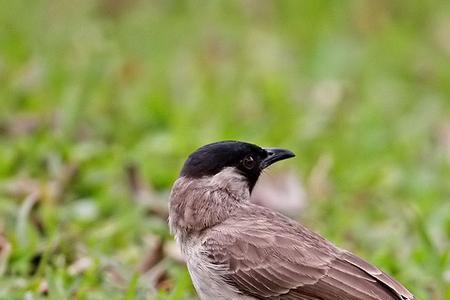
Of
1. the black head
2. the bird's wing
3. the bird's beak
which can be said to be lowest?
the bird's wing

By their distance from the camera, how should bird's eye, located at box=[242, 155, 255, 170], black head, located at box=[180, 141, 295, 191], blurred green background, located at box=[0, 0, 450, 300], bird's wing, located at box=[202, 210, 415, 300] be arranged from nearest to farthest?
1. bird's wing, located at box=[202, 210, 415, 300]
2. black head, located at box=[180, 141, 295, 191]
3. bird's eye, located at box=[242, 155, 255, 170]
4. blurred green background, located at box=[0, 0, 450, 300]

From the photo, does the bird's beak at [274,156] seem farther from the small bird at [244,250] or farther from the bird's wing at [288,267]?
the bird's wing at [288,267]

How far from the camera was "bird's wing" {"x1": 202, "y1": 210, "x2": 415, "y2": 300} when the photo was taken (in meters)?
5.85

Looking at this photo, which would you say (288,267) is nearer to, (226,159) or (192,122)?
(226,159)

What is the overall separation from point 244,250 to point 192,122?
12.4 ft

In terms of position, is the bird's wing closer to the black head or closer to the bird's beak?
the black head

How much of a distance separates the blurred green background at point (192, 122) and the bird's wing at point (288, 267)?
1.88 feet

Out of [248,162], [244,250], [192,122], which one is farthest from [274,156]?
[192,122]

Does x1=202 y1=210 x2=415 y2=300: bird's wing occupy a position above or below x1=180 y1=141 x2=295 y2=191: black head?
below

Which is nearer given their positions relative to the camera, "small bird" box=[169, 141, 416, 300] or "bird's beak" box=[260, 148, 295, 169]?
"small bird" box=[169, 141, 416, 300]

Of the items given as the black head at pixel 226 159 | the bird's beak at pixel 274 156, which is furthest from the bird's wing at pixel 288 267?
the bird's beak at pixel 274 156

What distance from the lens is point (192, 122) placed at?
975cm

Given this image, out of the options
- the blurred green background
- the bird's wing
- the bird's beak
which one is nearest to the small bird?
the bird's wing

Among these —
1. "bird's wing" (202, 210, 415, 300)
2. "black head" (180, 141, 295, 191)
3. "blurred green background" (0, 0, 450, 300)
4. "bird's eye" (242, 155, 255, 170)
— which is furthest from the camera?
"blurred green background" (0, 0, 450, 300)
